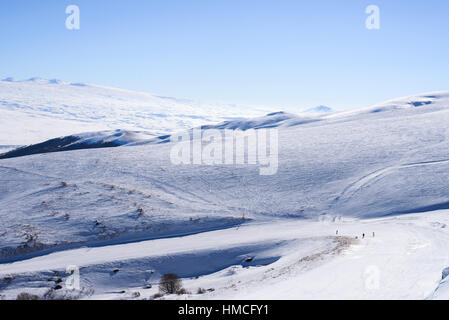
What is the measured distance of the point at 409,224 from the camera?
27016mm

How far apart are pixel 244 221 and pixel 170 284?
13.9 metres

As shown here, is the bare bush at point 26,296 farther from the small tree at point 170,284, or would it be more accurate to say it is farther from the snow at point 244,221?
the small tree at point 170,284

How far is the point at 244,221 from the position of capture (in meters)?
32.9

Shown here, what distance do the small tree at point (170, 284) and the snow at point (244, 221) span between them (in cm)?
57

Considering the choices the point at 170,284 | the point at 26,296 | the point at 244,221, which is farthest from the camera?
the point at 244,221

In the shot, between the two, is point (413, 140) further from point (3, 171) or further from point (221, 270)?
point (3, 171)

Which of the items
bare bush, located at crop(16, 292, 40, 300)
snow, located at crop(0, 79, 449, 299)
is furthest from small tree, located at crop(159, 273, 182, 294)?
bare bush, located at crop(16, 292, 40, 300)

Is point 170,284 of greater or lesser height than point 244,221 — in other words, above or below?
below

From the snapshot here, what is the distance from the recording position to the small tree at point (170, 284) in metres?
19.0

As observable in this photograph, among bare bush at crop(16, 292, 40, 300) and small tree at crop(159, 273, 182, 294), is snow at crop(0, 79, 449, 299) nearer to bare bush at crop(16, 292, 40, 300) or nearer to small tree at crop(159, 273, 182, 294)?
small tree at crop(159, 273, 182, 294)

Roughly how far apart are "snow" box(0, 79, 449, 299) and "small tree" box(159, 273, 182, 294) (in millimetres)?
568

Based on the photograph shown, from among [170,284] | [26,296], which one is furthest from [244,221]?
[26,296]

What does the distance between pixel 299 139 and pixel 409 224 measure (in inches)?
1288

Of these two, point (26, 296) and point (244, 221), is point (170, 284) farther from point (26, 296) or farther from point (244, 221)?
point (244, 221)
